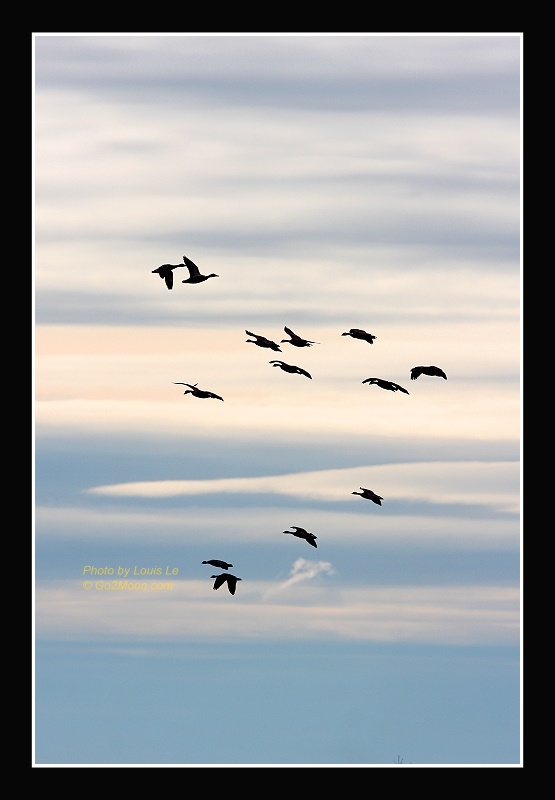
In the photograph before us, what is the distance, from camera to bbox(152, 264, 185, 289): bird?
68.4 meters

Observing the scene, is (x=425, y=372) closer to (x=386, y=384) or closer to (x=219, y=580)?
(x=386, y=384)

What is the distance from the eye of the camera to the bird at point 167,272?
224ft

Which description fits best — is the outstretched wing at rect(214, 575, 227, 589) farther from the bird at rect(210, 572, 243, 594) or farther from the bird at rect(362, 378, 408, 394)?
the bird at rect(362, 378, 408, 394)

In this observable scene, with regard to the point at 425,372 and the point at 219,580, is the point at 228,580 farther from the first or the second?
the point at 425,372

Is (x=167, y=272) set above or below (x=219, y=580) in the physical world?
above

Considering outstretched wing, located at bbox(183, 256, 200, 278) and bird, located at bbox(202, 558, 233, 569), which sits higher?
outstretched wing, located at bbox(183, 256, 200, 278)

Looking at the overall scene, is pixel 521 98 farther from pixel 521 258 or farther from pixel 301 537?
pixel 301 537

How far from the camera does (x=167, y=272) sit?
68.6 m

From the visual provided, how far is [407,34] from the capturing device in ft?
228

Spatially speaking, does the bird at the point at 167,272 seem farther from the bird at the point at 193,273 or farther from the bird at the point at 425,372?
the bird at the point at 425,372

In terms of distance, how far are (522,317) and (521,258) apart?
2454 millimetres

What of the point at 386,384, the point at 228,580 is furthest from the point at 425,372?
the point at 228,580

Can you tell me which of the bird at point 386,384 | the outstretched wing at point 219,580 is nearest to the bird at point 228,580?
the outstretched wing at point 219,580

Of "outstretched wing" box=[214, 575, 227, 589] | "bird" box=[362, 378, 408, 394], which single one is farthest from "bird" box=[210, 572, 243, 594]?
"bird" box=[362, 378, 408, 394]
